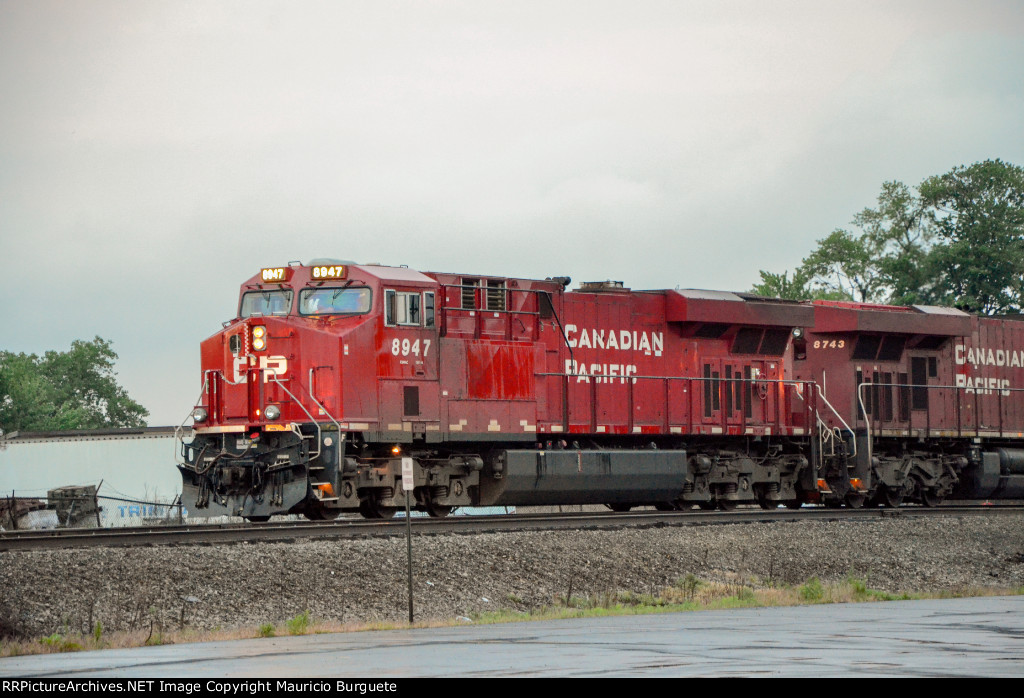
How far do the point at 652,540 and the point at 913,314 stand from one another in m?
10.8

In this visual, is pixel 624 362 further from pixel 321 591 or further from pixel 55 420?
pixel 55 420

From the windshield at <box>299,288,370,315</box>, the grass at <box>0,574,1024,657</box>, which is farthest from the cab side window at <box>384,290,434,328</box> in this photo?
the grass at <box>0,574,1024,657</box>

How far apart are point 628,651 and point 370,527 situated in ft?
30.9

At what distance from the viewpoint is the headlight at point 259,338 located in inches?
751

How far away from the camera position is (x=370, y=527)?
17.6 m

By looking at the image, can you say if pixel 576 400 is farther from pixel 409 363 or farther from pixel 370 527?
pixel 370 527

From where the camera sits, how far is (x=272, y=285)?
19.6 metres

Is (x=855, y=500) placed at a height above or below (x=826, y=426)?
below

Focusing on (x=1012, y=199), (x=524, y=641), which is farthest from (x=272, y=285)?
(x=1012, y=199)

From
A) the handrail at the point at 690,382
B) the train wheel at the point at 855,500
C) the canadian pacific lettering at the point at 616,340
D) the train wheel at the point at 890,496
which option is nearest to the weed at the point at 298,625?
the handrail at the point at 690,382

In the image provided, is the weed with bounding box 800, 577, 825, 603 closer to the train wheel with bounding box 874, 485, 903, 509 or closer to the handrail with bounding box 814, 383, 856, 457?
the handrail with bounding box 814, 383, 856, 457

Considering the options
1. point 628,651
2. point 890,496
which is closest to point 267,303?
point 628,651

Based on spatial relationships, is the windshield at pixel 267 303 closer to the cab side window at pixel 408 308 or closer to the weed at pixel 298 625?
the cab side window at pixel 408 308

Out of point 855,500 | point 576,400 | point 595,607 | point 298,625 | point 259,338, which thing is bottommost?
point 595,607
